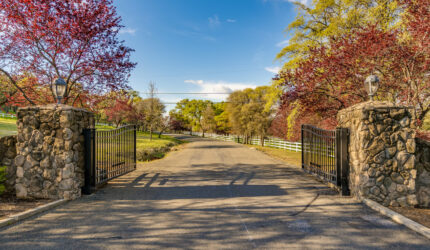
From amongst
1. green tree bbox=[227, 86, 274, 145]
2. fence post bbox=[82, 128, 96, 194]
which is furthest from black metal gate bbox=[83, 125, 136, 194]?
green tree bbox=[227, 86, 274, 145]

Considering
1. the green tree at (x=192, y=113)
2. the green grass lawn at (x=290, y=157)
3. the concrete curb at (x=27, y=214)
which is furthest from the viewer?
the green tree at (x=192, y=113)

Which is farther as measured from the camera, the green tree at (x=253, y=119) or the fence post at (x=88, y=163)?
the green tree at (x=253, y=119)

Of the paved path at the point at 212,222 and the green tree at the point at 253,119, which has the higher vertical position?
the green tree at the point at 253,119

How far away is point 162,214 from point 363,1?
14.4 m

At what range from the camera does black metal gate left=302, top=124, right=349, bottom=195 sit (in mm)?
5406

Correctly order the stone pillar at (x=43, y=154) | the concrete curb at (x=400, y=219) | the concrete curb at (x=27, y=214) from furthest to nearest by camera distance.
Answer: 1. the stone pillar at (x=43, y=154)
2. the concrete curb at (x=27, y=214)
3. the concrete curb at (x=400, y=219)

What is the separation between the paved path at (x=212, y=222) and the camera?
3.17 metres

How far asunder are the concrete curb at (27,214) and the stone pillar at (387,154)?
6701mm

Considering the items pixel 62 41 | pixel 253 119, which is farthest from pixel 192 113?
pixel 62 41

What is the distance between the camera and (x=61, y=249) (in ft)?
9.86

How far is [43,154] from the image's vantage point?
511cm

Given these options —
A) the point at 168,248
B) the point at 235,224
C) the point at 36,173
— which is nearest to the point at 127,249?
the point at 168,248

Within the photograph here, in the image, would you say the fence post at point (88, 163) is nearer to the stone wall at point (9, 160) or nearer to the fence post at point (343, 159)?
the stone wall at point (9, 160)

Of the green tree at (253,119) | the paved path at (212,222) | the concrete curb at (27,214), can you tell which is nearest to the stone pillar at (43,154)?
the concrete curb at (27,214)
